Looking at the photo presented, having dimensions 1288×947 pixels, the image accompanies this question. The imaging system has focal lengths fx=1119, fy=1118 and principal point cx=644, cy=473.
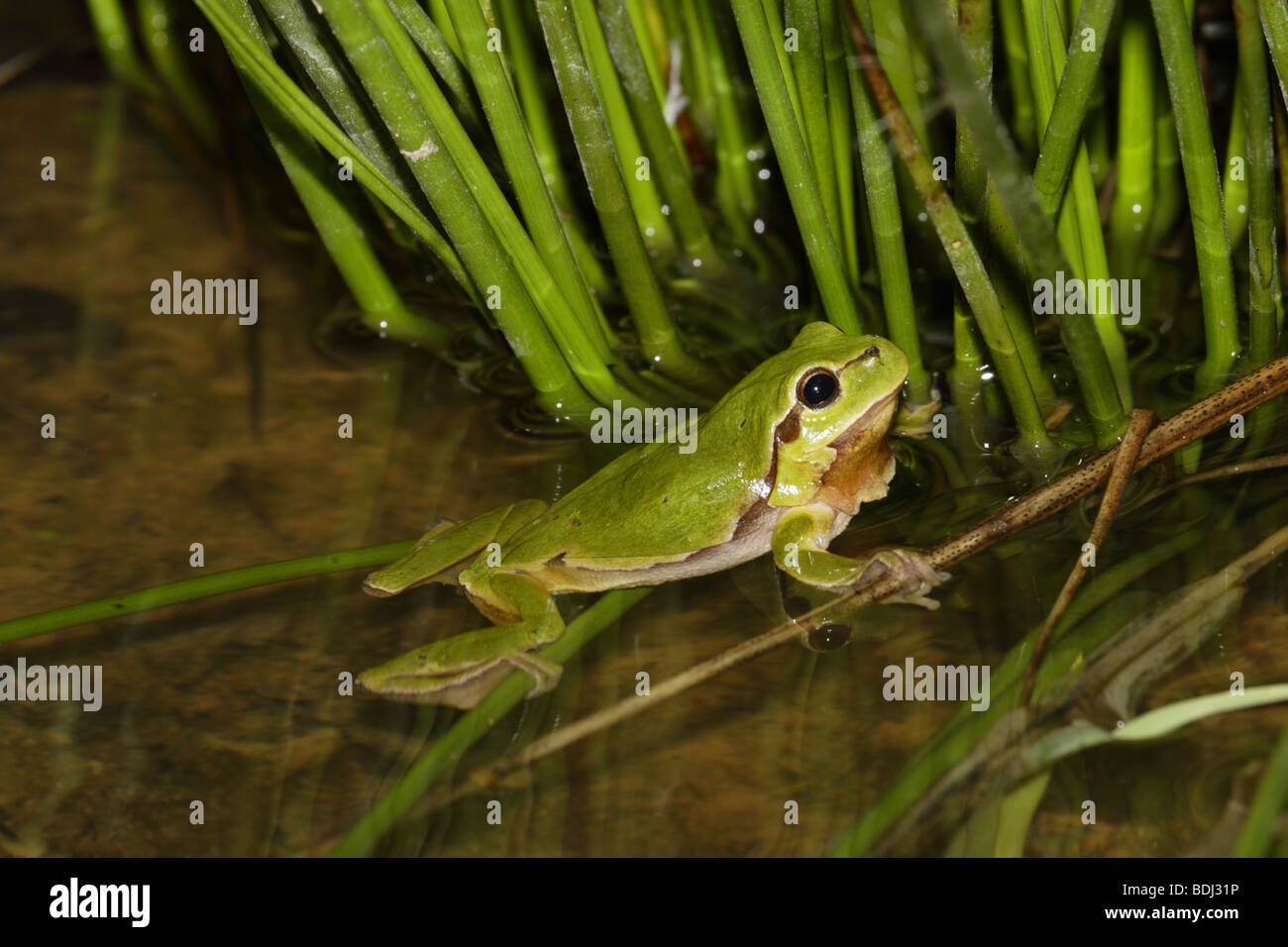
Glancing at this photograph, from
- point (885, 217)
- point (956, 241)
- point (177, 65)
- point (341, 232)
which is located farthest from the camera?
point (177, 65)

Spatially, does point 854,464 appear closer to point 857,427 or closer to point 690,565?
point 857,427

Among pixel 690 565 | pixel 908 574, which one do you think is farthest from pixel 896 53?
pixel 690 565

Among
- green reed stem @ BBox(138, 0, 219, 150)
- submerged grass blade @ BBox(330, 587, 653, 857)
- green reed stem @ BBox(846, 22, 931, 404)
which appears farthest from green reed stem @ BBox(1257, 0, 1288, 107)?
green reed stem @ BBox(138, 0, 219, 150)

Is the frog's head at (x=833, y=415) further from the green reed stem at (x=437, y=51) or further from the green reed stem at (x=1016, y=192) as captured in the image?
the green reed stem at (x=437, y=51)

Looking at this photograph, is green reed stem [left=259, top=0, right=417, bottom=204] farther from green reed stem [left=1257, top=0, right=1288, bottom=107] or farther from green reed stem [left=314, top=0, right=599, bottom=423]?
green reed stem [left=1257, top=0, right=1288, bottom=107]

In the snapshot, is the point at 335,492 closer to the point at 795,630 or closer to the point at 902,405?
the point at 795,630

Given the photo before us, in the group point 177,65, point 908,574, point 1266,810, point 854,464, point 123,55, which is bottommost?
point 1266,810

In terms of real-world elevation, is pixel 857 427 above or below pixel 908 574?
above
